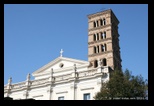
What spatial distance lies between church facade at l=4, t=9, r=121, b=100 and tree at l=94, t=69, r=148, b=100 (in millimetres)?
6984

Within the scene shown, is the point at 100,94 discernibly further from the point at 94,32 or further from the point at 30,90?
the point at 94,32

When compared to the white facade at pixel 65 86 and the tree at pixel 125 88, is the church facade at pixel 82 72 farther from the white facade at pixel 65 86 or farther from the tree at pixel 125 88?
the tree at pixel 125 88

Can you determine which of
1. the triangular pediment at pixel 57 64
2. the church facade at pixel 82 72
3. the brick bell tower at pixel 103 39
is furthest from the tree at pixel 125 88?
the brick bell tower at pixel 103 39

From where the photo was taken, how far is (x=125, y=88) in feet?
88.6

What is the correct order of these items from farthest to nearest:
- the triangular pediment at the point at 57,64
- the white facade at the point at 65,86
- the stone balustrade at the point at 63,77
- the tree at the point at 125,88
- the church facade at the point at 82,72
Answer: the triangular pediment at the point at 57,64 < the stone balustrade at the point at 63,77 < the church facade at the point at 82,72 < the white facade at the point at 65,86 < the tree at the point at 125,88

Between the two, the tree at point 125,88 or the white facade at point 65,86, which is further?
the white facade at point 65,86

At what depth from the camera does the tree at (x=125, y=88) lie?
26.5m

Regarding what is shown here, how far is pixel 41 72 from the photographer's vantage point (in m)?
48.9

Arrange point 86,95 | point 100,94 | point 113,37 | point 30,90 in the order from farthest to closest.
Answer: point 113,37
point 30,90
point 86,95
point 100,94

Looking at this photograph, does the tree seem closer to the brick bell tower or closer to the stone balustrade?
the stone balustrade

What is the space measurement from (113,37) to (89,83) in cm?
2098

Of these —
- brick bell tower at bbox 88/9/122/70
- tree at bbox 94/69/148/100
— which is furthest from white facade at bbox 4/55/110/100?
brick bell tower at bbox 88/9/122/70
